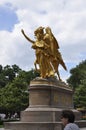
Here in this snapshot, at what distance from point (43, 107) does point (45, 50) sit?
419 cm

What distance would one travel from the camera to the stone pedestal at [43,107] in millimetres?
22328

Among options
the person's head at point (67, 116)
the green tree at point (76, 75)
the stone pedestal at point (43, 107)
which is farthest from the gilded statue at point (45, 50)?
the green tree at point (76, 75)

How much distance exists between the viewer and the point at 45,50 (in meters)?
26.5

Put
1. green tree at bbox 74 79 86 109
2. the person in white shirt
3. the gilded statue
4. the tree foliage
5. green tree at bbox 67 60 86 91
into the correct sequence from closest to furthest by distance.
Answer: the person in white shirt
the gilded statue
the tree foliage
green tree at bbox 74 79 86 109
green tree at bbox 67 60 86 91

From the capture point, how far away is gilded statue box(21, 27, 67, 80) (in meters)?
26.4

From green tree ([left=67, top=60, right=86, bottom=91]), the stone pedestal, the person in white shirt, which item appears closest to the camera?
the person in white shirt

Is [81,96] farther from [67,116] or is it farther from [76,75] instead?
[67,116]

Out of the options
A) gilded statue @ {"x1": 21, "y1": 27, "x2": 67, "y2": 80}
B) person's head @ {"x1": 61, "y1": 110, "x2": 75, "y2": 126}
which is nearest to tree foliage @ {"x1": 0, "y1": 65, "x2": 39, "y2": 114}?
gilded statue @ {"x1": 21, "y1": 27, "x2": 67, "y2": 80}

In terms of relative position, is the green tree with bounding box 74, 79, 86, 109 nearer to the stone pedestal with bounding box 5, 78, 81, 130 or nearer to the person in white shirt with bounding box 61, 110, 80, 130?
the stone pedestal with bounding box 5, 78, 81, 130

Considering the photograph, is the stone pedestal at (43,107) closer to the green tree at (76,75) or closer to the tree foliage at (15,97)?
the tree foliage at (15,97)

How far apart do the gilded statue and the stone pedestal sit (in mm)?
917

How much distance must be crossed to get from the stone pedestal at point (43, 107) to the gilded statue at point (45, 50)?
92 cm

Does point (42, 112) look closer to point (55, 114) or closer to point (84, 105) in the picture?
point (55, 114)

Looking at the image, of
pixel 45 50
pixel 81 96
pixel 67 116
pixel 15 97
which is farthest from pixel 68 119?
pixel 81 96
